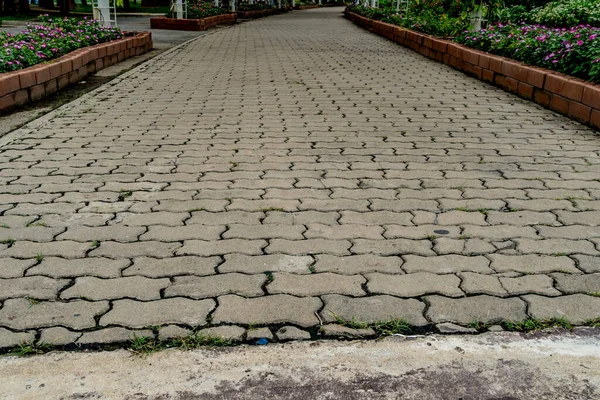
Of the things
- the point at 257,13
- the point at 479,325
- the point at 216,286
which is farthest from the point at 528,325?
the point at 257,13

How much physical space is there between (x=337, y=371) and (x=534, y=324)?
955mm

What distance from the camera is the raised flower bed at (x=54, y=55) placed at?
7.48m

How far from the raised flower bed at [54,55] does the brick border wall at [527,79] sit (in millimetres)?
6215

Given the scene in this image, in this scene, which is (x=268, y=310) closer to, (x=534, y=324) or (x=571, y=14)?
(x=534, y=324)

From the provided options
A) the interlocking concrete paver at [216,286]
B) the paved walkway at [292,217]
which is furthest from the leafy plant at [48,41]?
the interlocking concrete paver at [216,286]

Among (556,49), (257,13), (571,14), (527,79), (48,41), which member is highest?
(571,14)

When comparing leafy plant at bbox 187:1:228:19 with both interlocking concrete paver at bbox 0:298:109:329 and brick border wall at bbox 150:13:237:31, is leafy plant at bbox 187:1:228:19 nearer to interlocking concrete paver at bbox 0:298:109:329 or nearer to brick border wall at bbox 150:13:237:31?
brick border wall at bbox 150:13:237:31

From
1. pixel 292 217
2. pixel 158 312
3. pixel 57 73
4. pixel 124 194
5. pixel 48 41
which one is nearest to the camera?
pixel 158 312

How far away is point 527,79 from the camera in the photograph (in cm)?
828

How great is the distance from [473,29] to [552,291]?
34.3ft

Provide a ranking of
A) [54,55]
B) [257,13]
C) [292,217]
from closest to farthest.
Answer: [292,217] → [54,55] → [257,13]

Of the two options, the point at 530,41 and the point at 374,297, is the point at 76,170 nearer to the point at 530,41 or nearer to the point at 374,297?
the point at 374,297

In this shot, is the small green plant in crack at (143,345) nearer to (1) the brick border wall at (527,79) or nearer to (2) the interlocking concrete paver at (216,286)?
(2) the interlocking concrete paver at (216,286)

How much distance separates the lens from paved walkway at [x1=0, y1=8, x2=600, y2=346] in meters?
2.95
